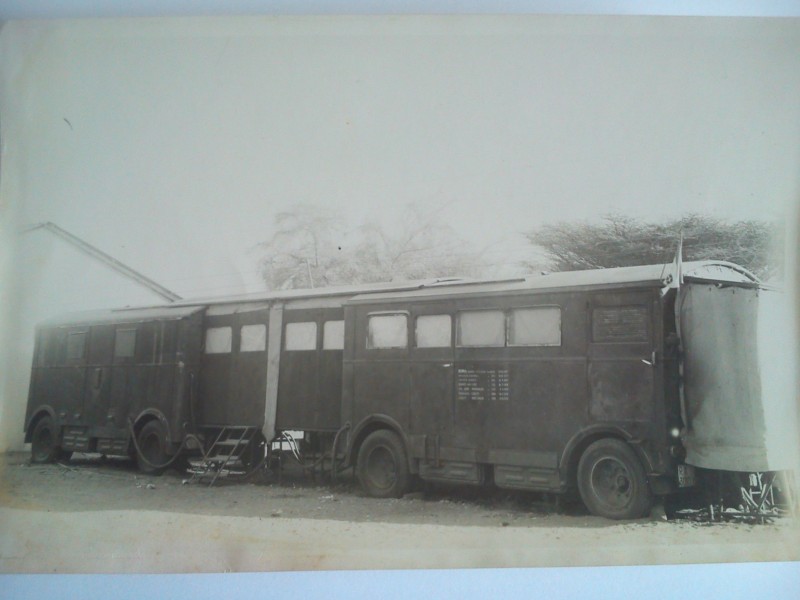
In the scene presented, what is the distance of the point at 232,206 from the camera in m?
3.62

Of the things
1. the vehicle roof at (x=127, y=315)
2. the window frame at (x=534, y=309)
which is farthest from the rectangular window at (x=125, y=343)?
the window frame at (x=534, y=309)

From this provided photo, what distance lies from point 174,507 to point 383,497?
1.10 metres

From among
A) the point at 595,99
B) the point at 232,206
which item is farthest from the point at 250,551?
the point at 595,99

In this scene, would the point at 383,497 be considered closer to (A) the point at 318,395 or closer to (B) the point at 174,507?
(A) the point at 318,395

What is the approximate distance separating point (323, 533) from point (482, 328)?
4.39ft

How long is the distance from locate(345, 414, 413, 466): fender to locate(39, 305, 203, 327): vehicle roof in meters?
1.15

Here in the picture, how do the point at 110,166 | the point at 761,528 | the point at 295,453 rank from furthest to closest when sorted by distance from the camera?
1. the point at 295,453
2. the point at 110,166
3. the point at 761,528

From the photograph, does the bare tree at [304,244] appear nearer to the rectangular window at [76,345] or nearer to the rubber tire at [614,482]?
the rectangular window at [76,345]

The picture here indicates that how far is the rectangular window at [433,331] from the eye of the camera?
3.76 meters

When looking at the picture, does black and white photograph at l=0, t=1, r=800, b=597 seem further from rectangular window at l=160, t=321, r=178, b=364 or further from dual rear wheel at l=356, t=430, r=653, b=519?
rectangular window at l=160, t=321, r=178, b=364

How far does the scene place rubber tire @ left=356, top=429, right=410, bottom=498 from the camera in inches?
146

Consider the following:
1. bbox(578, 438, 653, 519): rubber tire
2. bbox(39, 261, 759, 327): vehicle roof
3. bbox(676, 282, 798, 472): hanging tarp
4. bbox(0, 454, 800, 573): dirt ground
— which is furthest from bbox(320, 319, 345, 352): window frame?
bbox(676, 282, 798, 472): hanging tarp

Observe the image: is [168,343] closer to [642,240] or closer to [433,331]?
[433,331]

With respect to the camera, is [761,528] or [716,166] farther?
[716,166]
